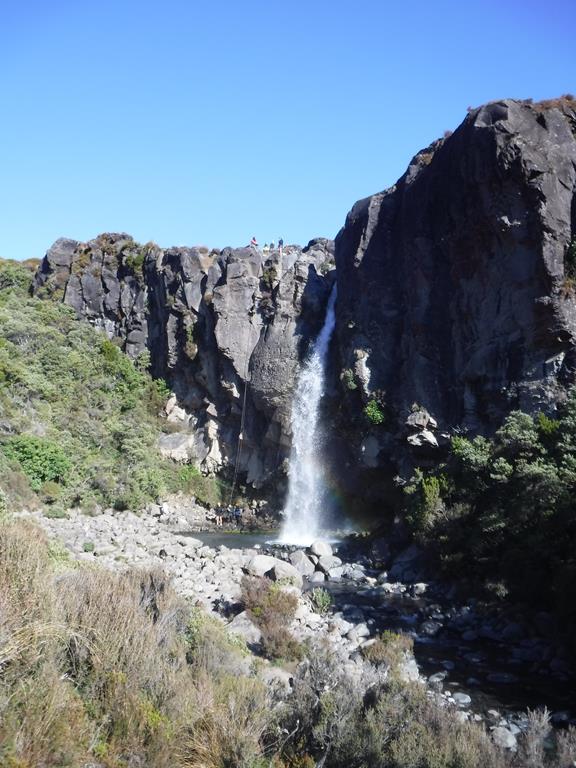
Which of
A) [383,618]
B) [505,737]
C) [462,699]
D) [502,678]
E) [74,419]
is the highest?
[74,419]

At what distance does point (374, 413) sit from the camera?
2803 centimetres

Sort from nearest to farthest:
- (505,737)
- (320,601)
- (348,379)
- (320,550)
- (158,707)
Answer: (158,707), (505,737), (320,601), (320,550), (348,379)

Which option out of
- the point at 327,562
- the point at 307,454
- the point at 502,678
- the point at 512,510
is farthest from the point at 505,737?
the point at 307,454

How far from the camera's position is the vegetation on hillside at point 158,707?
5.73 metres

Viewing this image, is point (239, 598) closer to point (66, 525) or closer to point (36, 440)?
point (66, 525)

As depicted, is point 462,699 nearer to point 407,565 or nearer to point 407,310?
point 407,565

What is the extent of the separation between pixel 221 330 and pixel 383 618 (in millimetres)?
24632

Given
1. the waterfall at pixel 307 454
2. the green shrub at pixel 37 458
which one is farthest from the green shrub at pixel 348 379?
the green shrub at pixel 37 458

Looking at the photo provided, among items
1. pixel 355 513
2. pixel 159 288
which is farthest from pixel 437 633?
pixel 159 288

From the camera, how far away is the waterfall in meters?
32.0

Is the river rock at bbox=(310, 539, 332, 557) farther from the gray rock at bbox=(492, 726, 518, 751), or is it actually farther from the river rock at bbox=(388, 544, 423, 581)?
the gray rock at bbox=(492, 726, 518, 751)

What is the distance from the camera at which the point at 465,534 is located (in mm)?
19062

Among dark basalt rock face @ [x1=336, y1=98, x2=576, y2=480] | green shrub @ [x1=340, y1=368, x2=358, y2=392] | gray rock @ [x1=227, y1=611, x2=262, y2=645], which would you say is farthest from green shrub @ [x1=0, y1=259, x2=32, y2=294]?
gray rock @ [x1=227, y1=611, x2=262, y2=645]

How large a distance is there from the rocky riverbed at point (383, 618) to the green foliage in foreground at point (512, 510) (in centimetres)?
107
